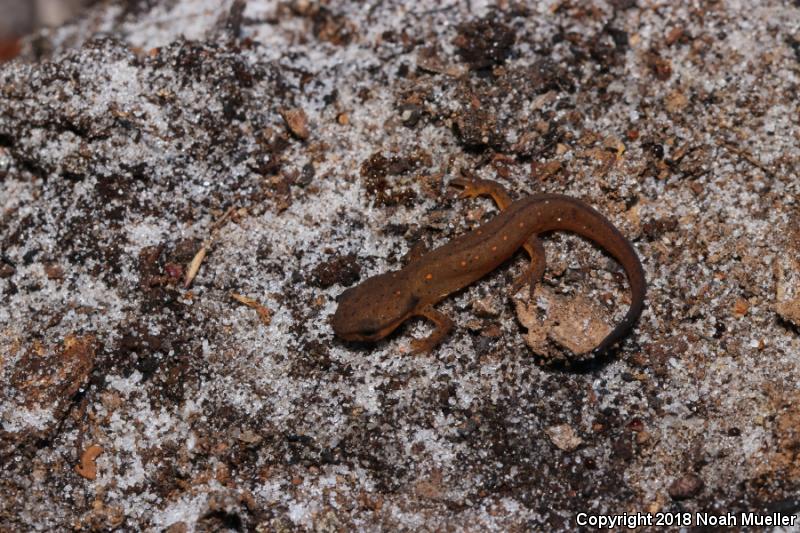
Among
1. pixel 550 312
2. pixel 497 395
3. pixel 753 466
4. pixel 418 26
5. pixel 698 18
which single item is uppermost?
pixel 418 26

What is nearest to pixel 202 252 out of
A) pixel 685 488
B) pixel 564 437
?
pixel 564 437

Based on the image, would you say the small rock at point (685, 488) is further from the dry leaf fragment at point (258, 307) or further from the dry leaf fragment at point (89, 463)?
the dry leaf fragment at point (89, 463)

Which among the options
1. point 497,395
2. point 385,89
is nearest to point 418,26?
point 385,89

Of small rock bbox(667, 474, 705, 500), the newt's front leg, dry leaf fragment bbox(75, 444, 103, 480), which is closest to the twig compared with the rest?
dry leaf fragment bbox(75, 444, 103, 480)

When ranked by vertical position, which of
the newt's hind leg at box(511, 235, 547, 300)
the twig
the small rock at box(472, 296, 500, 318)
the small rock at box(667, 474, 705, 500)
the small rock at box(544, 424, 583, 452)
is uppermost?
the twig

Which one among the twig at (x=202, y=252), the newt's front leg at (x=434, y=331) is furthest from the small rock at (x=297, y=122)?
the newt's front leg at (x=434, y=331)

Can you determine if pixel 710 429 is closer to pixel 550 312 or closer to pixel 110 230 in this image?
pixel 550 312

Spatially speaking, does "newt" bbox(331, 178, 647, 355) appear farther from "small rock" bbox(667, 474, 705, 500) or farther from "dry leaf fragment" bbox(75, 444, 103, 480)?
"dry leaf fragment" bbox(75, 444, 103, 480)

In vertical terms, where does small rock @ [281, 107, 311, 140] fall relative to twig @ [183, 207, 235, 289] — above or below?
above
